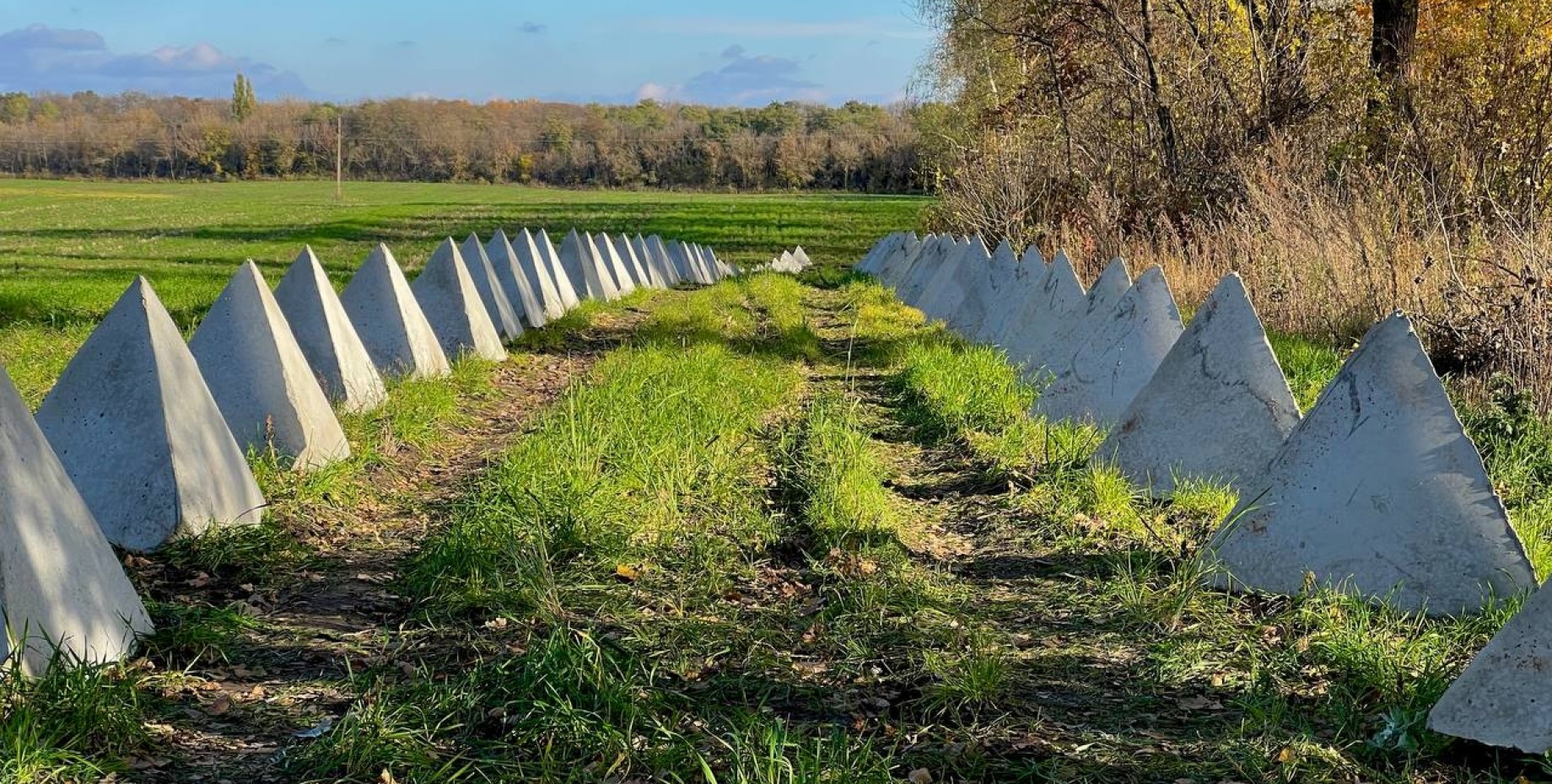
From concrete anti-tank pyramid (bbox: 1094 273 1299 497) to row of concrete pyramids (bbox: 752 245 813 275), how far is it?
67.9ft

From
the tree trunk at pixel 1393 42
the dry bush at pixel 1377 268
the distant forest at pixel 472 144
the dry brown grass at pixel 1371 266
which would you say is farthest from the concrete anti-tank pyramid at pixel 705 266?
the distant forest at pixel 472 144

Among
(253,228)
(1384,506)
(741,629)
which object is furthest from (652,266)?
(1384,506)

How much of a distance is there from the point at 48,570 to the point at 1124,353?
5.52 m

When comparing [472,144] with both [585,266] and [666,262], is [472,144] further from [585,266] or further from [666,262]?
[585,266]

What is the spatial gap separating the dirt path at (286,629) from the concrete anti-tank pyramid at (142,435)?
23 cm

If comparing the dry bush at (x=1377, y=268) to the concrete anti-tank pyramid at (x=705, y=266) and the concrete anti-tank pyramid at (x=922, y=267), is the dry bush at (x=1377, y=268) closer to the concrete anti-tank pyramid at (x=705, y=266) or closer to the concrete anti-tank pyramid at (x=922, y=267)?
the concrete anti-tank pyramid at (x=922, y=267)

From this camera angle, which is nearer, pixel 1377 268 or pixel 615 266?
pixel 1377 268

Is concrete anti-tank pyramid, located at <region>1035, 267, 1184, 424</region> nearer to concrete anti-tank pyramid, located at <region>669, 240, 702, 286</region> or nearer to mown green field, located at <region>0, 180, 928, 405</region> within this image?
mown green field, located at <region>0, 180, 928, 405</region>

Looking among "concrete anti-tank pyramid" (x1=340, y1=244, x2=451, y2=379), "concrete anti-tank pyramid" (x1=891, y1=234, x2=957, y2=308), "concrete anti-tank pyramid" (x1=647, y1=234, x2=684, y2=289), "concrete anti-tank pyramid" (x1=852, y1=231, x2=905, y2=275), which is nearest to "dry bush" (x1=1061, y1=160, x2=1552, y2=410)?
"concrete anti-tank pyramid" (x1=891, y1=234, x2=957, y2=308)

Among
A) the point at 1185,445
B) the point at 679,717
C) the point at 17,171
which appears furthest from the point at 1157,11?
the point at 17,171

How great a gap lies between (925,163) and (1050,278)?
19.5 metres

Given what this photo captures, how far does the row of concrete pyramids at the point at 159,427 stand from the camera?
12.0 feet

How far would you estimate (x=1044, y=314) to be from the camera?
9.59 meters

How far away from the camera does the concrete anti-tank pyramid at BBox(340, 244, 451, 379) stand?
9008 millimetres
